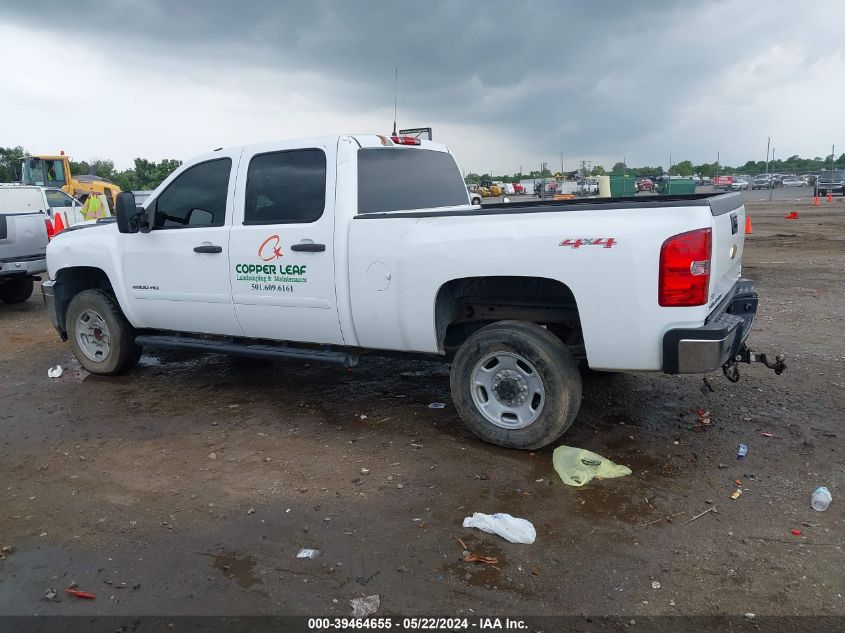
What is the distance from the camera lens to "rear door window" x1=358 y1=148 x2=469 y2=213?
5012 mm

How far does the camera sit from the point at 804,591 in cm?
289

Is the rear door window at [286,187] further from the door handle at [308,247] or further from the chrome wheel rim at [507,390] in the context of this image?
the chrome wheel rim at [507,390]

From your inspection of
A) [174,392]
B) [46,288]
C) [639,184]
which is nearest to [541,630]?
[174,392]

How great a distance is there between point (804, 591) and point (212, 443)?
3671mm

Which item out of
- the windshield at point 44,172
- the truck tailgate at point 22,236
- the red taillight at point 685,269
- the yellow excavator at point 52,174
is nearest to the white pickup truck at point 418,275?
→ the red taillight at point 685,269

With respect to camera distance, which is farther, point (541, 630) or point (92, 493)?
point (92, 493)

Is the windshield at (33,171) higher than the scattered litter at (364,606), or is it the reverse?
the windshield at (33,171)

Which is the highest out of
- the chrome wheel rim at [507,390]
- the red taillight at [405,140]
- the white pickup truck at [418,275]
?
the red taillight at [405,140]

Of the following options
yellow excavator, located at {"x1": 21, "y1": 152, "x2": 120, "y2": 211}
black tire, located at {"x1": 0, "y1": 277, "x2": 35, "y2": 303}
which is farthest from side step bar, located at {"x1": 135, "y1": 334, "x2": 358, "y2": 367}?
yellow excavator, located at {"x1": 21, "y1": 152, "x2": 120, "y2": 211}

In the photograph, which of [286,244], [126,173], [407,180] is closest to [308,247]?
[286,244]

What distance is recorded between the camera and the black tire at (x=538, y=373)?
4.14 m

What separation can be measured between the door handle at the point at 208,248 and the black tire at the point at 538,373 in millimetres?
2134

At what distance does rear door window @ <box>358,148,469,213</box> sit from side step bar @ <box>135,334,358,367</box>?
1.10 m

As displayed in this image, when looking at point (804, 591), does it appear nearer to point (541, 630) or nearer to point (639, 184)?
point (541, 630)
